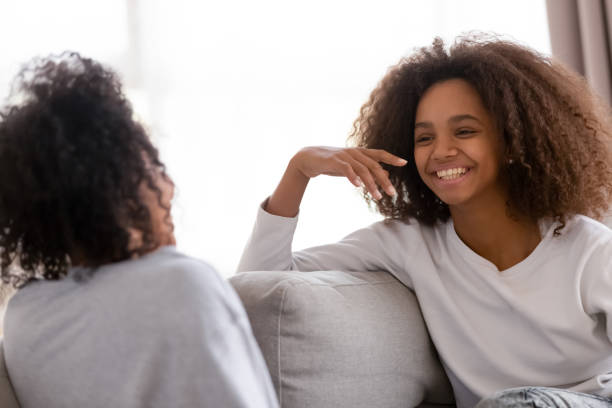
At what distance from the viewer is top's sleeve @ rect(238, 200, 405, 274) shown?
5.01ft

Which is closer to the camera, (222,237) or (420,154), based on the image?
(420,154)

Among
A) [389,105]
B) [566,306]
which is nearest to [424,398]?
[566,306]

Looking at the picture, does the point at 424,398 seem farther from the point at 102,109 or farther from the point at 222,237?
the point at 222,237

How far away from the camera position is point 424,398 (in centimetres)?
149

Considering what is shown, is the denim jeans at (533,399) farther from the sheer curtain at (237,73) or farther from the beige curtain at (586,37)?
the beige curtain at (586,37)

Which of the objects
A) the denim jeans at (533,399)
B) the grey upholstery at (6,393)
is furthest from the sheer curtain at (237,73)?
the denim jeans at (533,399)

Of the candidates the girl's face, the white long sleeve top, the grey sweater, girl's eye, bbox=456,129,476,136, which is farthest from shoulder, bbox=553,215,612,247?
the grey sweater

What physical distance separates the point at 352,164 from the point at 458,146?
8.9 inches

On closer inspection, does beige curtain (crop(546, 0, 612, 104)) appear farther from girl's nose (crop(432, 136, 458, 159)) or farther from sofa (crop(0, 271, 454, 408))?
sofa (crop(0, 271, 454, 408))

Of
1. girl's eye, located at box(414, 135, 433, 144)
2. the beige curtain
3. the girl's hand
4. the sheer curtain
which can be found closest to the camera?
the girl's hand

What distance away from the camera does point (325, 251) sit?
1582 millimetres

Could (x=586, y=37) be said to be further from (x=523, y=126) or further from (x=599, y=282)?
(x=599, y=282)

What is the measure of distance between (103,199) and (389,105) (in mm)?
1004

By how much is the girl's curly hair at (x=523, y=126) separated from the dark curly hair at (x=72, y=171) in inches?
34.5
